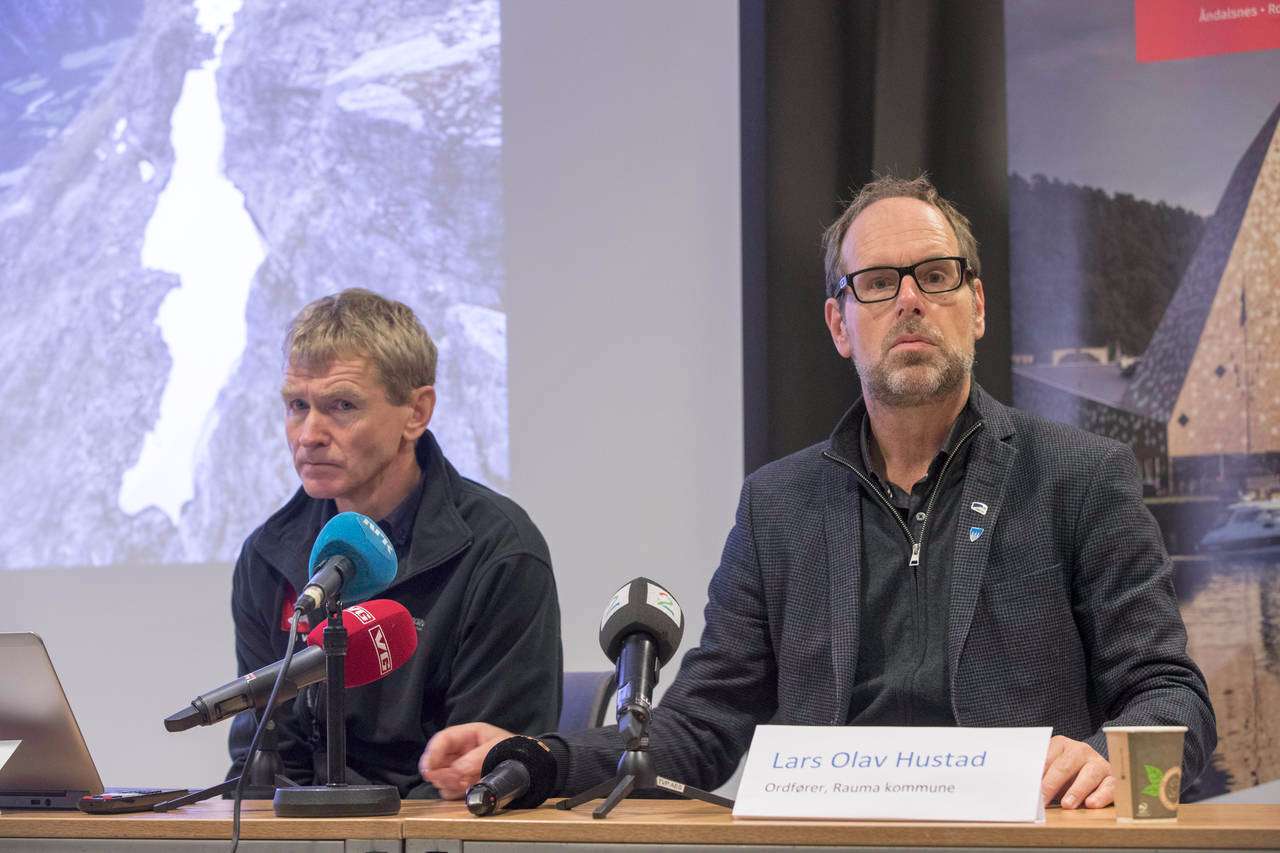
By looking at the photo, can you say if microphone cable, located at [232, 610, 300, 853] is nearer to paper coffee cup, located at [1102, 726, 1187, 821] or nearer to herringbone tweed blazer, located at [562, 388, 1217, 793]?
herringbone tweed blazer, located at [562, 388, 1217, 793]

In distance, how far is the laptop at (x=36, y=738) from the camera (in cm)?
192

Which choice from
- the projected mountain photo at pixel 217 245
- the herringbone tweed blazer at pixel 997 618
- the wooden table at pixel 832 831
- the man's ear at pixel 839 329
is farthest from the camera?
the projected mountain photo at pixel 217 245

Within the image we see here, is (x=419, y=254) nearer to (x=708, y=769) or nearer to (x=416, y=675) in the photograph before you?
(x=416, y=675)

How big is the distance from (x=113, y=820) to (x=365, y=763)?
0.74 metres

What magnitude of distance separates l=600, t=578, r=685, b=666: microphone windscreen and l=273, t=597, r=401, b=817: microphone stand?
350 millimetres

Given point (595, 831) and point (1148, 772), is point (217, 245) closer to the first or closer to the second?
point (595, 831)

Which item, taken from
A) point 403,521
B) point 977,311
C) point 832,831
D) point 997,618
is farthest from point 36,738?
point 977,311

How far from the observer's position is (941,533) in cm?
232

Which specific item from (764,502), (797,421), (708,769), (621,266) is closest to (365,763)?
(708,769)

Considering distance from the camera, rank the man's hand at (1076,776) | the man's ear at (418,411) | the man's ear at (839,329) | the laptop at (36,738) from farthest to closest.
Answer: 1. the man's ear at (418,411)
2. the man's ear at (839,329)
3. the laptop at (36,738)
4. the man's hand at (1076,776)

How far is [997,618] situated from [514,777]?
842 millimetres

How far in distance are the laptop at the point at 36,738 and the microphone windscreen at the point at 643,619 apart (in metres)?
0.78

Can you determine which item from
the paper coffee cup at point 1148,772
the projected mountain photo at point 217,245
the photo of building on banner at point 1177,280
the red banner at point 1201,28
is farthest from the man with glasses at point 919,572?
the projected mountain photo at point 217,245

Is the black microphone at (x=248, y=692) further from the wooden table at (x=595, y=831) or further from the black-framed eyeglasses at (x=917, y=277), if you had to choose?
the black-framed eyeglasses at (x=917, y=277)
